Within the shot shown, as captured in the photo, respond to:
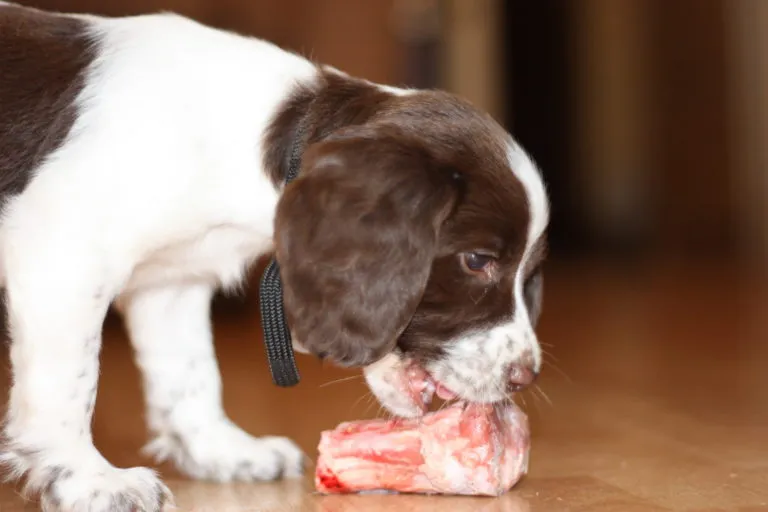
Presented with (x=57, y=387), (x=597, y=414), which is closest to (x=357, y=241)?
(x=57, y=387)

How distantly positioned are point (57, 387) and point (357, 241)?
707 mm

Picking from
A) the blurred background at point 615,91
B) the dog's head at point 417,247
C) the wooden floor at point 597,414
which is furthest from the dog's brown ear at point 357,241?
the blurred background at point 615,91

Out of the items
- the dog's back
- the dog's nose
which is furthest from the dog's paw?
the dog's nose

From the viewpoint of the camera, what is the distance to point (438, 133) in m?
2.65

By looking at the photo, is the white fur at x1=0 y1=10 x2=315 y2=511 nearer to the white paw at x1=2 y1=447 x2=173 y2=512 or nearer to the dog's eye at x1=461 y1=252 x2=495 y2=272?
the white paw at x1=2 y1=447 x2=173 y2=512

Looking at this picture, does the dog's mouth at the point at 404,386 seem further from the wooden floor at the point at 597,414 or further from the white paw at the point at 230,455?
the white paw at the point at 230,455

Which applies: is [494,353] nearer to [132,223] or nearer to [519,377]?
[519,377]

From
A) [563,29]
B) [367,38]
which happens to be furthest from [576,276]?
[563,29]

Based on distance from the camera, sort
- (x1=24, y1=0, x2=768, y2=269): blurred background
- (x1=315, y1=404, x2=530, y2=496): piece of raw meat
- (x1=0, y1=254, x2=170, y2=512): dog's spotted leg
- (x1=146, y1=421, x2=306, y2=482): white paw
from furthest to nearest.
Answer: (x1=24, y1=0, x2=768, y2=269): blurred background
(x1=146, y1=421, x2=306, y2=482): white paw
(x1=315, y1=404, x2=530, y2=496): piece of raw meat
(x1=0, y1=254, x2=170, y2=512): dog's spotted leg

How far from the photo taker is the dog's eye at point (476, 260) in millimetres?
2594

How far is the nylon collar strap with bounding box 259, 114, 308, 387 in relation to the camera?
2.68 m

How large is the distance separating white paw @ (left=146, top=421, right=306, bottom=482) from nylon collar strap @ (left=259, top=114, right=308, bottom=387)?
356 millimetres

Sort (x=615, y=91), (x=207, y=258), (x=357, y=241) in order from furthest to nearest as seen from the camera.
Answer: (x=615, y=91)
(x=207, y=258)
(x=357, y=241)

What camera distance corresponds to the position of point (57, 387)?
256 cm
